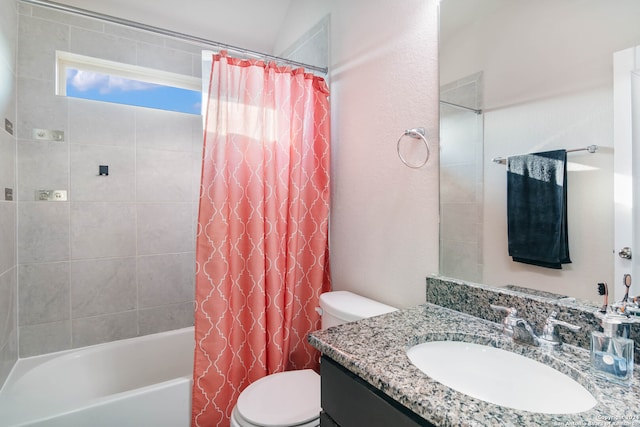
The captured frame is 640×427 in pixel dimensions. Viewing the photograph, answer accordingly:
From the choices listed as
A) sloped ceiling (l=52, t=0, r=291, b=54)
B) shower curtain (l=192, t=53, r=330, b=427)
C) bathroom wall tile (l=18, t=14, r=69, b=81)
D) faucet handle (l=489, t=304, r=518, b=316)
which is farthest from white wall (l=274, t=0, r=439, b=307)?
bathroom wall tile (l=18, t=14, r=69, b=81)

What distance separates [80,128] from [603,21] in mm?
2549

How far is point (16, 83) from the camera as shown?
1.80 meters

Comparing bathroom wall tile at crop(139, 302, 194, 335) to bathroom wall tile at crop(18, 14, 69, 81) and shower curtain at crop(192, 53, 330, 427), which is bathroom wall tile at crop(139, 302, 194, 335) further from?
bathroom wall tile at crop(18, 14, 69, 81)

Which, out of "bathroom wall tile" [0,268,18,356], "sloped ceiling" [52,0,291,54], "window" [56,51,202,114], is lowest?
"bathroom wall tile" [0,268,18,356]

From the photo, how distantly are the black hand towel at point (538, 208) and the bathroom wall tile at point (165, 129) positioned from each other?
2.10 metres

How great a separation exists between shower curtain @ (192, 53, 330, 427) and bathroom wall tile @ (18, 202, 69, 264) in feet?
3.71

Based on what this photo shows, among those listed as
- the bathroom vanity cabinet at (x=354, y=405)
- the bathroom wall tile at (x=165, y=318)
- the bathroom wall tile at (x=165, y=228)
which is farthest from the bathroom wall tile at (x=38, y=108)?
the bathroom vanity cabinet at (x=354, y=405)

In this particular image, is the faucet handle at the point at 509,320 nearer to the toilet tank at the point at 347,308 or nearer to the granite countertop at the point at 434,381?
the granite countertop at the point at 434,381

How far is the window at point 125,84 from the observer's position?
2.03 meters

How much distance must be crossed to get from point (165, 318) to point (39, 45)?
1905 millimetres

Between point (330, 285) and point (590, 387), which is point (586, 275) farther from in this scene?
point (330, 285)

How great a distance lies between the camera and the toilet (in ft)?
4.03

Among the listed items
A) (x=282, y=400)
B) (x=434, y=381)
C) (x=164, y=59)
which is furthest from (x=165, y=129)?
(x=434, y=381)

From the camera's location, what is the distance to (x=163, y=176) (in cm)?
225
